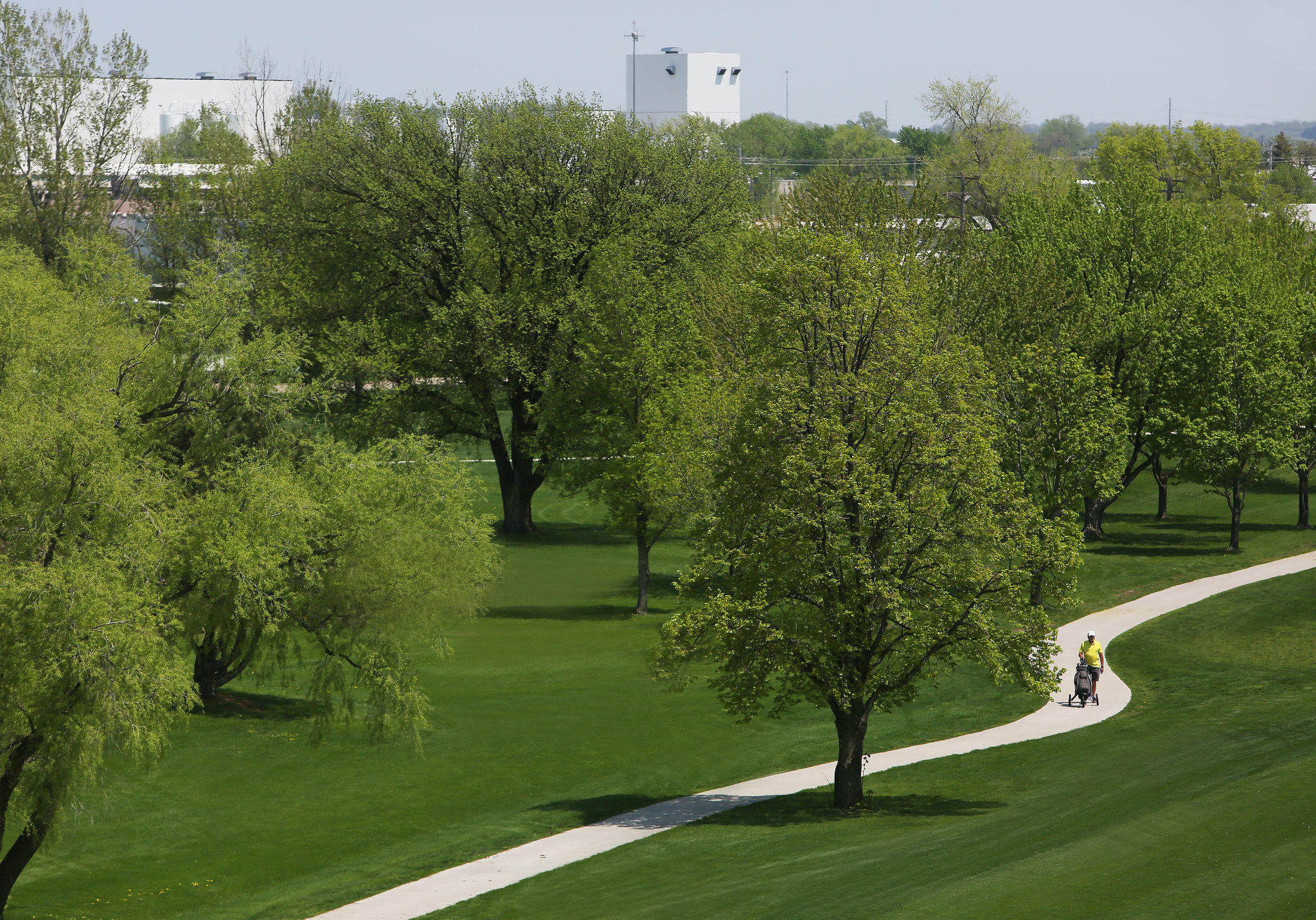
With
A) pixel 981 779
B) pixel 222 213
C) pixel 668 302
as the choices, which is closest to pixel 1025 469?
pixel 668 302

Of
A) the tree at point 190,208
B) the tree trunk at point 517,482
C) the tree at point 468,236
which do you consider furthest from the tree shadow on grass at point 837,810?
the tree at point 190,208

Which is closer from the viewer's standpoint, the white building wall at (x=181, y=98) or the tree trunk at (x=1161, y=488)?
the tree trunk at (x=1161, y=488)

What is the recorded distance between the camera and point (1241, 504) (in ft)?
157

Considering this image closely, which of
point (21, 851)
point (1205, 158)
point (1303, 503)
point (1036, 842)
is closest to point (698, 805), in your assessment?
point (1036, 842)

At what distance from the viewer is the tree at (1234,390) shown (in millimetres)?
47031

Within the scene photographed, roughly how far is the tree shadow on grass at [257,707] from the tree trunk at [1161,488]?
116 feet

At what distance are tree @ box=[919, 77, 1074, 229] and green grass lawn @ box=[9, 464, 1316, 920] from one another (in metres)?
39.4

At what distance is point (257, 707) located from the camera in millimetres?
33719

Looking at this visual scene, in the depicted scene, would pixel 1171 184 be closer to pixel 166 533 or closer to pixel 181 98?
pixel 166 533

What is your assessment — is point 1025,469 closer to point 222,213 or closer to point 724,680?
point 724,680

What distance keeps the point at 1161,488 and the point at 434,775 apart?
1546 inches

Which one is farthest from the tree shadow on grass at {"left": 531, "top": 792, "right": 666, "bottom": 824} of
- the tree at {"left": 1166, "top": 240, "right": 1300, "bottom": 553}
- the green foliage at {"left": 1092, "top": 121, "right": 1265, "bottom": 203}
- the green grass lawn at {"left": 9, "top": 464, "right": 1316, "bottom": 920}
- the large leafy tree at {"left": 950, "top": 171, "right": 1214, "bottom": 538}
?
the green foliage at {"left": 1092, "top": 121, "right": 1265, "bottom": 203}

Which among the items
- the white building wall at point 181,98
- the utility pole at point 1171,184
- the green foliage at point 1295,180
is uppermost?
the white building wall at point 181,98

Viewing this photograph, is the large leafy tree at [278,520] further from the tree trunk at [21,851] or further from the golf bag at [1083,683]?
the golf bag at [1083,683]
